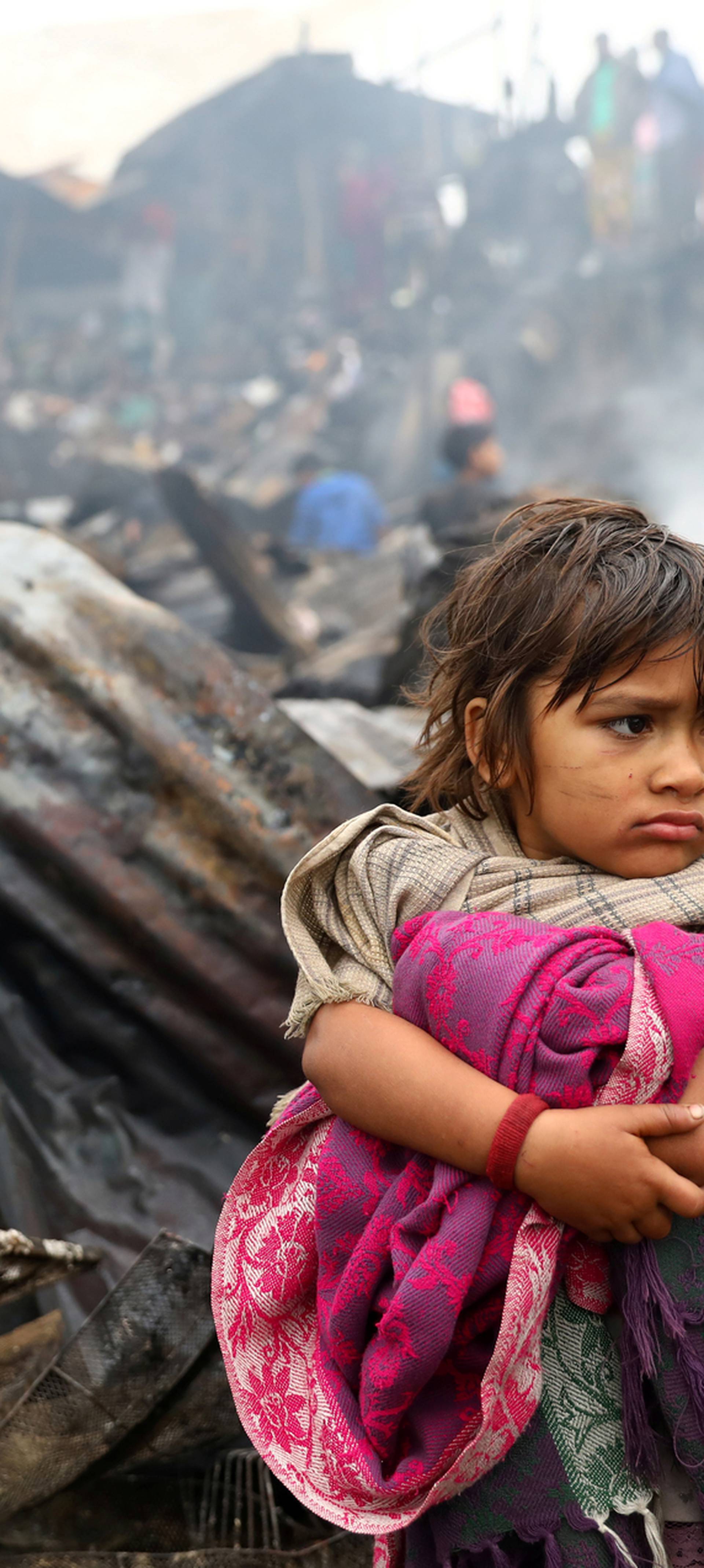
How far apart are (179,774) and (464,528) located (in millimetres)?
2169

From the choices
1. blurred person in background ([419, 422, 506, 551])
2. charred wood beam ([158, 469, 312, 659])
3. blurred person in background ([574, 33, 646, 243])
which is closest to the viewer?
blurred person in background ([419, 422, 506, 551])

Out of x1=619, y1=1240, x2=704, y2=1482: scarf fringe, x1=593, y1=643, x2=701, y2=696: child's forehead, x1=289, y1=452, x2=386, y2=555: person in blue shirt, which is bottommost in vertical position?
x1=289, y1=452, x2=386, y2=555: person in blue shirt

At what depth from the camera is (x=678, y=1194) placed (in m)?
0.84

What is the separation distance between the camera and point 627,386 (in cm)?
1368

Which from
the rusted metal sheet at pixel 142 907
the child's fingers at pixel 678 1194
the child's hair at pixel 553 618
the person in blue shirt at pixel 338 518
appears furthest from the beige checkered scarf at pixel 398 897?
the person in blue shirt at pixel 338 518

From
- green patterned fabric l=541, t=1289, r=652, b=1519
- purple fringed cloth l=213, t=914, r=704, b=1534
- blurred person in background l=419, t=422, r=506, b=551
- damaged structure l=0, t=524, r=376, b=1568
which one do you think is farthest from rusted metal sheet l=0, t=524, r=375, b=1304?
blurred person in background l=419, t=422, r=506, b=551

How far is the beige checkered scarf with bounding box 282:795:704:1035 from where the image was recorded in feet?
3.36

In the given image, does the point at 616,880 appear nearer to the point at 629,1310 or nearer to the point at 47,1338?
the point at 629,1310

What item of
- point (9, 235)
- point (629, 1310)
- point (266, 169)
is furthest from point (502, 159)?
point (629, 1310)

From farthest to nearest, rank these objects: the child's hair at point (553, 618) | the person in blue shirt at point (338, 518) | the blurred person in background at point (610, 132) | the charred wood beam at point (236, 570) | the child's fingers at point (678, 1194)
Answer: the blurred person in background at point (610, 132) → the person in blue shirt at point (338, 518) → the charred wood beam at point (236, 570) → the child's hair at point (553, 618) → the child's fingers at point (678, 1194)

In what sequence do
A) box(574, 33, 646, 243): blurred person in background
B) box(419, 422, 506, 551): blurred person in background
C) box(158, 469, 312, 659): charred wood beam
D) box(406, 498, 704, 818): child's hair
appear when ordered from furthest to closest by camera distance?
box(574, 33, 646, 243): blurred person in background → box(158, 469, 312, 659): charred wood beam → box(419, 422, 506, 551): blurred person in background → box(406, 498, 704, 818): child's hair

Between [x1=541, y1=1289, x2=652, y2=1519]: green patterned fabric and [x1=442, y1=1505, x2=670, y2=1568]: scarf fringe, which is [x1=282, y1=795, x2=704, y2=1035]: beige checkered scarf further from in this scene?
[x1=442, y1=1505, x2=670, y2=1568]: scarf fringe

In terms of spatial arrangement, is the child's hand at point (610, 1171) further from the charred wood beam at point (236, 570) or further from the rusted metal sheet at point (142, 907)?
the charred wood beam at point (236, 570)

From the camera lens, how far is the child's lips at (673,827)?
1.03 metres
